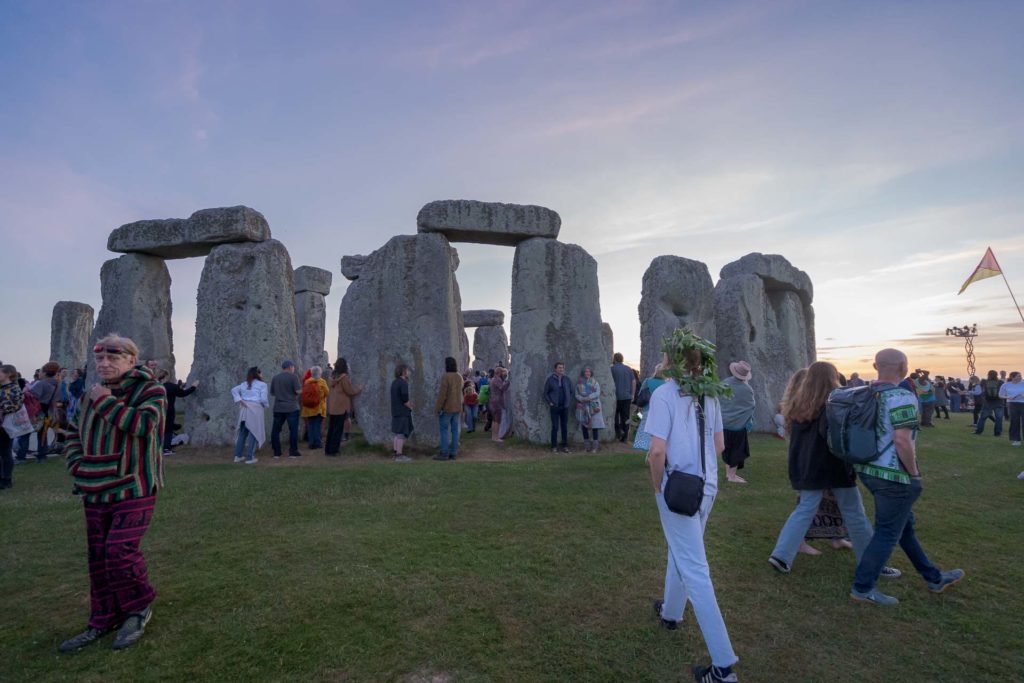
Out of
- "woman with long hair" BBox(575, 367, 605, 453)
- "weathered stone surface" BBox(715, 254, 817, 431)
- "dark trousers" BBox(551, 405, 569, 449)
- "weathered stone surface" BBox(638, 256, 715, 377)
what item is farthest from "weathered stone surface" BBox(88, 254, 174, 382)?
"weathered stone surface" BBox(715, 254, 817, 431)

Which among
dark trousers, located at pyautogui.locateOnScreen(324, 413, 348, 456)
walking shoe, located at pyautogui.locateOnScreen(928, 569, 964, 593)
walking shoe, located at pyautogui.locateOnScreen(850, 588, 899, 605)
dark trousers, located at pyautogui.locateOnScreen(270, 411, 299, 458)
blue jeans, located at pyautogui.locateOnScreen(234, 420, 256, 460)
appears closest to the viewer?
walking shoe, located at pyautogui.locateOnScreen(850, 588, 899, 605)

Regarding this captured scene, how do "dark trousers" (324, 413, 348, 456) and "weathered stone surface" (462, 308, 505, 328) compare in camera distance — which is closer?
"dark trousers" (324, 413, 348, 456)

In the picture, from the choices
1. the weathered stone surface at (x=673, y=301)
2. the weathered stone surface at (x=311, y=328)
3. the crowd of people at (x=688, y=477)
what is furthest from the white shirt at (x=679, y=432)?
the weathered stone surface at (x=311, y=328)

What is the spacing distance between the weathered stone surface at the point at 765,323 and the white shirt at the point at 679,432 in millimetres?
11125

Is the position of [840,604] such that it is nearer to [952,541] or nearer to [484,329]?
[952,541]

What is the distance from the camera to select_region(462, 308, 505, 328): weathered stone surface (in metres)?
27.7

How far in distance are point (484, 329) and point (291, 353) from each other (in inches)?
643

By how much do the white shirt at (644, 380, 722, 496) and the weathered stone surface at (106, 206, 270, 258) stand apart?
11333 mm

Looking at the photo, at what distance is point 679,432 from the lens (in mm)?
3408

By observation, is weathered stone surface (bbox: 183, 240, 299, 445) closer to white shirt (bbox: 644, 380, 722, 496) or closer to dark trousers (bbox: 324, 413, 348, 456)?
dark trousers (bbox: 324, 413, 348, 456)

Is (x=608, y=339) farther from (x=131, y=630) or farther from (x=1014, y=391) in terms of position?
(x=131, y=630)

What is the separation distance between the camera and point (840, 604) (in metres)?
4.27

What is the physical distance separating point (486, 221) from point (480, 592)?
8943 millimetres

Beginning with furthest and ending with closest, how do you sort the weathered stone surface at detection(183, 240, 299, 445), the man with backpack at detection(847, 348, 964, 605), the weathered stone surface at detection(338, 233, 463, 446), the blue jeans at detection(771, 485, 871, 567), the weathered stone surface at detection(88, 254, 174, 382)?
the weathered stone surface at detection(88, 254, 174, 382) → the weathered stone surface at detection(183, 240, 299, 445) → the weathered stone surface at detection(338, 233, 463, 446) → the blue jeans at detection(771, 485, 871, 567) → the man with backpack at detection(847, 348, 964, 605)
